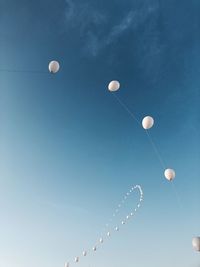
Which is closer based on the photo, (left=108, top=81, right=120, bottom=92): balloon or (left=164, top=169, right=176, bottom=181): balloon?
(left=108, top=81, right=120, bottom=92): balloon

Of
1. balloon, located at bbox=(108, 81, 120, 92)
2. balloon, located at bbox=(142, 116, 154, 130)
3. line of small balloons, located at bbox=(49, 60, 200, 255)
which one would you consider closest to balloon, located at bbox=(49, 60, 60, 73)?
line of small balloons, located at bbox=(49, 60, 200, 255)

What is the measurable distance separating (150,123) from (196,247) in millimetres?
5669

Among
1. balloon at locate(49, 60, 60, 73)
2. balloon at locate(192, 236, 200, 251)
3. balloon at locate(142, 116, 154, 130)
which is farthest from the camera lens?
balloon at locate(142, 116, 154, 130)

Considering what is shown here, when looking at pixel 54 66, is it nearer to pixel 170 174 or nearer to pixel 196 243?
pixel 170 174

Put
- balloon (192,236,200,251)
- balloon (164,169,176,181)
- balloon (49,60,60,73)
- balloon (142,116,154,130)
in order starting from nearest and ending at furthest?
balloon (192,236,200,251)
balloon (49,60,60,73)
balloon (142,116,154,130)
balloon (164,169,176,181)

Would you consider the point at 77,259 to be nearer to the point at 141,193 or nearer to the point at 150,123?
the point at 141,193

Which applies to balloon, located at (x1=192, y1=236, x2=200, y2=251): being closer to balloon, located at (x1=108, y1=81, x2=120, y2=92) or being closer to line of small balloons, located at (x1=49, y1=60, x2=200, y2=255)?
line of small balloons, located at (x1=49, y1=60, x2=200, y2=255)

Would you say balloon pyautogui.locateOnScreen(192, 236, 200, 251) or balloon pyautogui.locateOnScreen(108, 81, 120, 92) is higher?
balloon pyautogui.locateOnScreen(108, 81, 120, 92)

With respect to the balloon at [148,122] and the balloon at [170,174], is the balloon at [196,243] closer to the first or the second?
the balloon at [170,174]

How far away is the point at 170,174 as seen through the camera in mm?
17391

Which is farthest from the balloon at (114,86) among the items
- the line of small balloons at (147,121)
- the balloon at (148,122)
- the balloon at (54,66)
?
the balloon at (54,66)

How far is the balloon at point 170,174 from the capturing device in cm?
1734

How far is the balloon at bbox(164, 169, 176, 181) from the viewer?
17.3m

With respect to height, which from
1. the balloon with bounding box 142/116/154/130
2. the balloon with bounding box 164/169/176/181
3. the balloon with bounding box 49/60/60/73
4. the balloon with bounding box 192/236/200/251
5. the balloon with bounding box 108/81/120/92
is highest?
the balloon with bounding box 49/60/60/73
